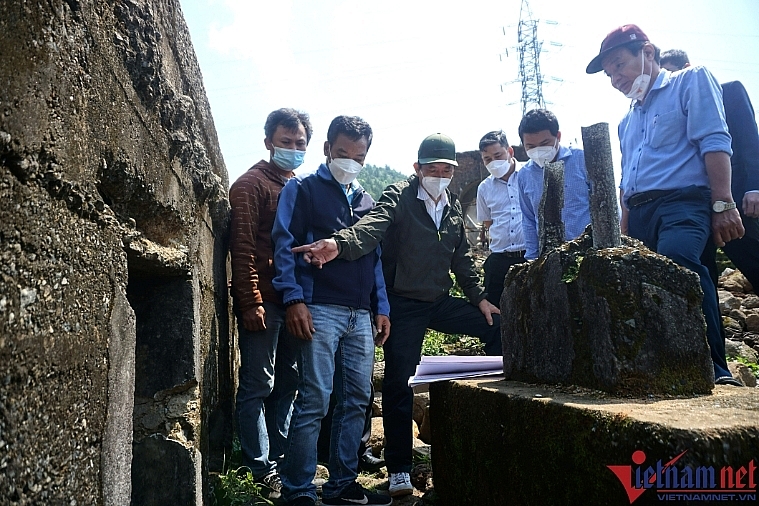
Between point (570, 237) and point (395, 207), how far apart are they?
1.09m

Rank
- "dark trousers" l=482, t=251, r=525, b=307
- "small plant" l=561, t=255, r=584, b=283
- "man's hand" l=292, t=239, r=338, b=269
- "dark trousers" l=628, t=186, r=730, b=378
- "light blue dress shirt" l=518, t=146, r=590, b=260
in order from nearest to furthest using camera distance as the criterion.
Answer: "small plant" l=561, t=255, r=584, b=283 → "dark trousers" l=628, t=186, r=730, b=378 → "man's hand" l=292, t=239, r=338, b=269 → "light blue dress shirt" l=518, t=146, r=590, b=260 → "dark trousers" l=482, t=251, r=525, b=307

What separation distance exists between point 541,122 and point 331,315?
188 centimetres

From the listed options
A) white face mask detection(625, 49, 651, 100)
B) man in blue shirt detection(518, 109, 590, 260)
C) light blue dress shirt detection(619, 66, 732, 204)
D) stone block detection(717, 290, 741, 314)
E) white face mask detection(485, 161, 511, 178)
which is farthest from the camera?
stone block detection(717, 290, 741, 314)

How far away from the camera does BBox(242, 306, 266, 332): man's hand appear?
9.52 feet

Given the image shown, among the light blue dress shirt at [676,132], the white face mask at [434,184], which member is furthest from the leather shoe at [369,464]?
the light blue dress shirt at [676,132]

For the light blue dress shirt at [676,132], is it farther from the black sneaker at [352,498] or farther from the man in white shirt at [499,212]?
the black sneaker at [352,498]

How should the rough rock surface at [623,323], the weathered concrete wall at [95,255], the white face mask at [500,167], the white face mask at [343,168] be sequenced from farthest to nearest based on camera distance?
1. the white face mask at [500,167]
2. the white face mask at [343,168]
3. the rough rock surface at [623,323]
4. the weathered concrete wall at [95,255]

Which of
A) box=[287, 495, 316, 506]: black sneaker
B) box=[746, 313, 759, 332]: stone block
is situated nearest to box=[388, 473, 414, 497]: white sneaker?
box=[287, 495, 316, 506]: black sneaker

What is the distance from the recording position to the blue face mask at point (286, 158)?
11.6 feet

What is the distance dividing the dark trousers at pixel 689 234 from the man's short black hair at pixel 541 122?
3.32ft

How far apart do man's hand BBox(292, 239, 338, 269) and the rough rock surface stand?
105 centimetres

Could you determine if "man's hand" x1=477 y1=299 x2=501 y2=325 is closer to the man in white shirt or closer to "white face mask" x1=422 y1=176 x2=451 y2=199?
the man in white shirt

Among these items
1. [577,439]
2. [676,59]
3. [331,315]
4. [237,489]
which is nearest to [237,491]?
[237,489]

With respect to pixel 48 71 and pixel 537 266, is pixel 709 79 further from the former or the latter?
pixel 48 71
